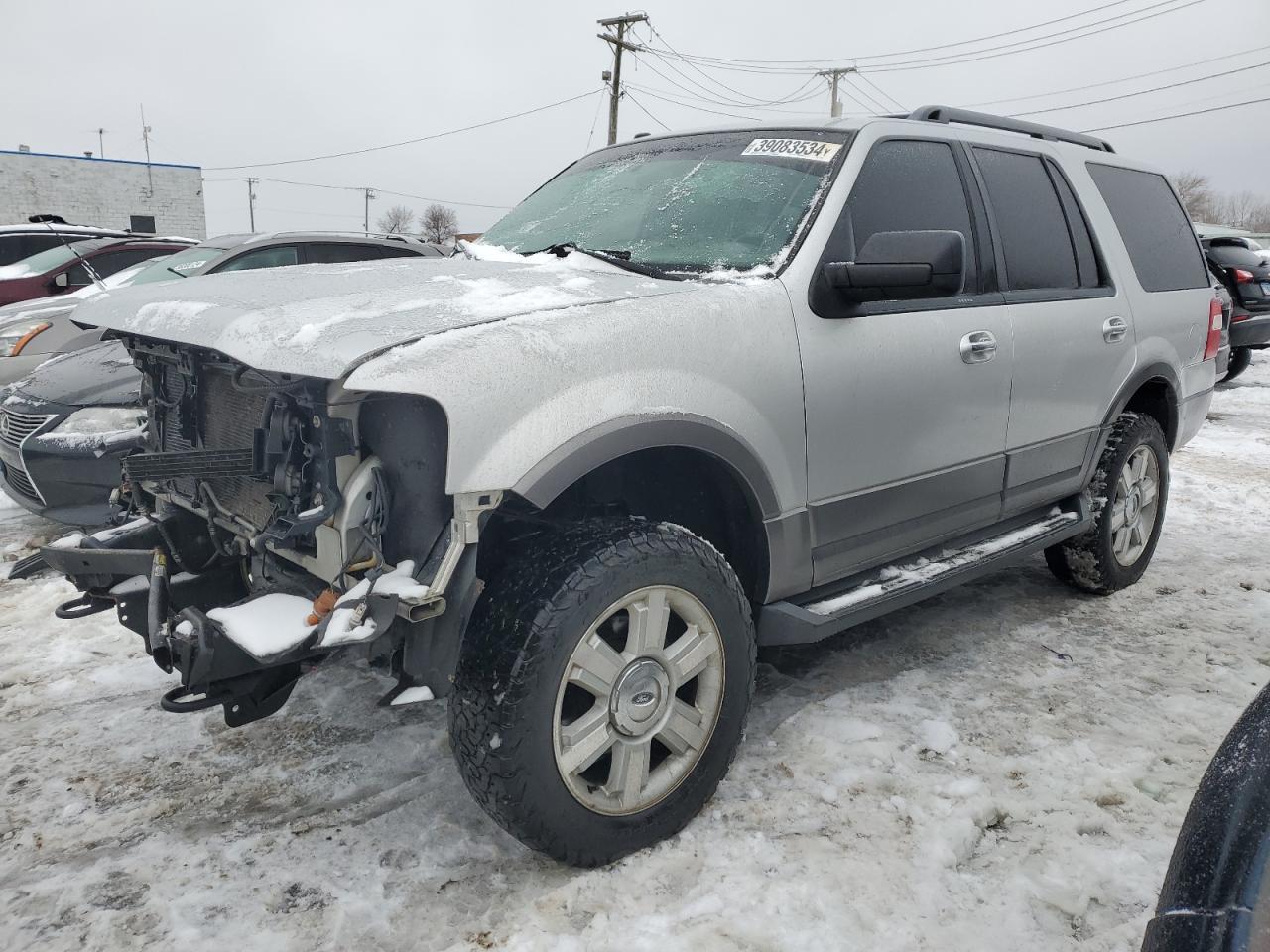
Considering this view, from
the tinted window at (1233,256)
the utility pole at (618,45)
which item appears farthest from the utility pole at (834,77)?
the tinted window at (1233,256)

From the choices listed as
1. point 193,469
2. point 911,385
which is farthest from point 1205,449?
point 193,469

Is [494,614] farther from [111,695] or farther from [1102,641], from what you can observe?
[1102,641]

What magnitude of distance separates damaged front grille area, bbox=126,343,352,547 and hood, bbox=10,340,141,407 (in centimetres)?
200

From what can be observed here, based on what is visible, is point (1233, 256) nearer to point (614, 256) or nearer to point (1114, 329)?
point (1114, 329)

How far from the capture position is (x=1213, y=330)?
180 inches

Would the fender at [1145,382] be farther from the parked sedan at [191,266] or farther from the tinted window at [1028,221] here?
the parked sedan at [191,266]

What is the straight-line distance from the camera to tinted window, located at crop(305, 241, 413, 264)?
668 cm

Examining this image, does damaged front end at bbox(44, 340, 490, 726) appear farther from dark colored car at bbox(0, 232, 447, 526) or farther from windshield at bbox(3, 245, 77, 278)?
windshield at bbox(3, 245, 77, 278)

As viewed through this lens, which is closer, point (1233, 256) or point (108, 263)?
point (108, 263)

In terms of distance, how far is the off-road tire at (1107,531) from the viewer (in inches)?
157

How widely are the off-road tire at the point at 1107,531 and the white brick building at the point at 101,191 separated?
122 ft

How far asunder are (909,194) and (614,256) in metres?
1.05

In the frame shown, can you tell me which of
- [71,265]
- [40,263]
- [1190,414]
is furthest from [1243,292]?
[40,263]

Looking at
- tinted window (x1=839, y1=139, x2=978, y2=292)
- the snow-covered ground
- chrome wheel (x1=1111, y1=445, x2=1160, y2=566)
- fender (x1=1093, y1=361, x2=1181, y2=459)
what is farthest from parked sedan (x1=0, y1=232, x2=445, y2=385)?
chrome wheel (x1=1111, y1=445, x2=1160, y2=566)
